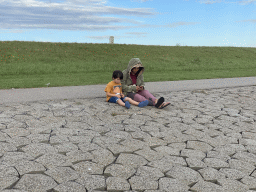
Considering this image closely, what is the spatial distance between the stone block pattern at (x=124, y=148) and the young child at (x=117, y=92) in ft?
0.57

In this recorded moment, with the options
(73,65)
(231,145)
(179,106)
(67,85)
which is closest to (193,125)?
(231,145)

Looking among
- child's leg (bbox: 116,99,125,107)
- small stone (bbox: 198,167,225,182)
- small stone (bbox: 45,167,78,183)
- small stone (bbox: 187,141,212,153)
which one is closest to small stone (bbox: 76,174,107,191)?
small stone (bbox: 45,167,78,183)

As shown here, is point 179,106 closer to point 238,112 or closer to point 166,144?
point 238,112

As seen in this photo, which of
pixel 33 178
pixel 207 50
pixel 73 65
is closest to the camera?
pixel 33 178

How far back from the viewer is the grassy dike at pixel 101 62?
474 inches

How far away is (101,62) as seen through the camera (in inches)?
642

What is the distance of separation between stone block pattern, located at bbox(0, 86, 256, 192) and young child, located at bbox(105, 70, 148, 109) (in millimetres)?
175

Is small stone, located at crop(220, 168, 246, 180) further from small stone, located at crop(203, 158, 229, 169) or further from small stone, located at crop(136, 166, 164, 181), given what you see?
small stone, located at crop(136, 166, 164, 181)

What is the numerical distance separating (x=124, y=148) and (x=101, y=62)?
1276 cm

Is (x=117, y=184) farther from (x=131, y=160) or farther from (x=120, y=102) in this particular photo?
(x=120, y=102)

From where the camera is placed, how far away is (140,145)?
4.12 m

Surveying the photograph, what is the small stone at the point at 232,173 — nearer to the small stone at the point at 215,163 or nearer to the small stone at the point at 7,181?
the small stone at the point at 215,163

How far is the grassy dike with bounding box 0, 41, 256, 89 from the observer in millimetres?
12047

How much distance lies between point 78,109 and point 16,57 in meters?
11.6
